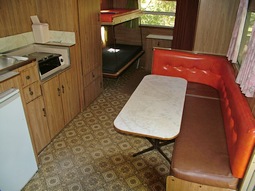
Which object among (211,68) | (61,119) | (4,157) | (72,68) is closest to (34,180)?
(4,157)

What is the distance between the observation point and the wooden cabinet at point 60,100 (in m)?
2.44

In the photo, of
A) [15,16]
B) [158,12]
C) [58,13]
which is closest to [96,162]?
[58,13]

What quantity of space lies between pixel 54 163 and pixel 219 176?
1.63m

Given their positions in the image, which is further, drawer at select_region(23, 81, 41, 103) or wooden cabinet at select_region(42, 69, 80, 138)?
wooden cabinet at select_region(42, 69, 80, 138)

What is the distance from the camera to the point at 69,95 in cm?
287

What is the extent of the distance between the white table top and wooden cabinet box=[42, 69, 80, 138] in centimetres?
103

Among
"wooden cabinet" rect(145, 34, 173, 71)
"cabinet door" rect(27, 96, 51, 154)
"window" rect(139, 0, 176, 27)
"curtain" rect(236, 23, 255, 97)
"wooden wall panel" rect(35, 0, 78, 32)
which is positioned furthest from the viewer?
"window" rect(139, 0, 176, 27)

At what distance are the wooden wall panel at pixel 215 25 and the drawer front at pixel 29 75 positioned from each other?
2.15m

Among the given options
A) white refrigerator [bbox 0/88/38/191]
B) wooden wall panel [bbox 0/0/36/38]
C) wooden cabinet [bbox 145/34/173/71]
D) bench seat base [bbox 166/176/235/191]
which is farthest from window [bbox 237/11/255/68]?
wooden wall panel [bbox 0/0/36/38]

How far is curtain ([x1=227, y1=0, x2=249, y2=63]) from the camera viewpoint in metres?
2.33

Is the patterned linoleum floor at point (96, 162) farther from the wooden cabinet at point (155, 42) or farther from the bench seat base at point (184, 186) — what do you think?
the wooden cabinet at point (155, 42)

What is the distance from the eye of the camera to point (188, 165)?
5.32ft

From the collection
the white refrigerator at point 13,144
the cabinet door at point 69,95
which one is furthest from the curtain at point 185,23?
the white refrigerator at point 13,144

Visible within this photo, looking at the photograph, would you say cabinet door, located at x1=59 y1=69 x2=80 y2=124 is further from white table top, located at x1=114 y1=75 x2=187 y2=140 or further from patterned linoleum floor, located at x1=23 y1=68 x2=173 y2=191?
white table top, located at x1=114 y1=75 x2=187 y2=140
